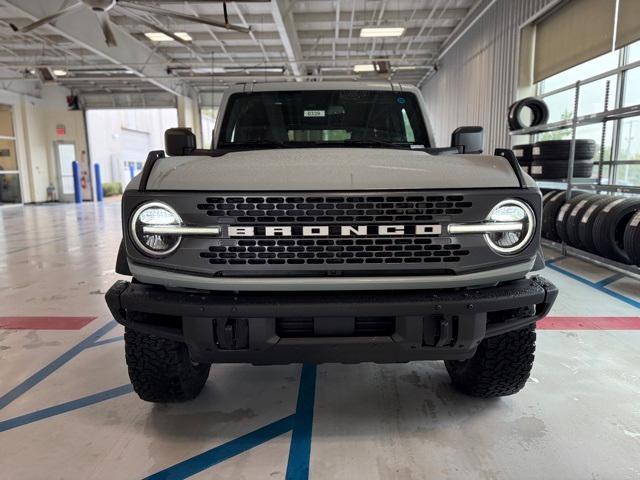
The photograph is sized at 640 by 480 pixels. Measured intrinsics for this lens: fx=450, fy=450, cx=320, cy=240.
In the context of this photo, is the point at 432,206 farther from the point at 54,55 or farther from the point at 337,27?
the point at 54,55

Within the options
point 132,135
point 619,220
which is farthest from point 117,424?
point 132,135

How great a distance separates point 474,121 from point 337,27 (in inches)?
192

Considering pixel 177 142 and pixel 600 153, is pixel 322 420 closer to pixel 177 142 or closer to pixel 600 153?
pixel 177 142

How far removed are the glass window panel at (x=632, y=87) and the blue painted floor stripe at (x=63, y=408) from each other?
7.82 meters

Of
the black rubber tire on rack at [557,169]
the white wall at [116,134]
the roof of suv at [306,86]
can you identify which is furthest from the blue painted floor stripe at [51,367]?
the white wall at [116,134]

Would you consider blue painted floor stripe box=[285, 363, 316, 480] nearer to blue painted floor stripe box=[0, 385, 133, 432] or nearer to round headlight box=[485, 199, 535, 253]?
blue painted floor stripe box=[0, 385, 133, 432]

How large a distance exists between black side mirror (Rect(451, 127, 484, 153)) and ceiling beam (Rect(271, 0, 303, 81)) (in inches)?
318

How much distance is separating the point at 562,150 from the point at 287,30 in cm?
803

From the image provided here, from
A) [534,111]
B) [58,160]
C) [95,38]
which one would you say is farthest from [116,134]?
[534,111]

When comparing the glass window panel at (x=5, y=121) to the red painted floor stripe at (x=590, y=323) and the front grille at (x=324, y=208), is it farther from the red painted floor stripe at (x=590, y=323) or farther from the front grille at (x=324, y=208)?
the red painted floor stripe at (x=590, y=323)

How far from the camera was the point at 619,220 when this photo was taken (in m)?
5.17

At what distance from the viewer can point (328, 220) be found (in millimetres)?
1751

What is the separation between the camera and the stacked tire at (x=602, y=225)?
4852 millimetres

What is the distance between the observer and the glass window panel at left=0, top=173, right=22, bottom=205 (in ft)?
65.0
